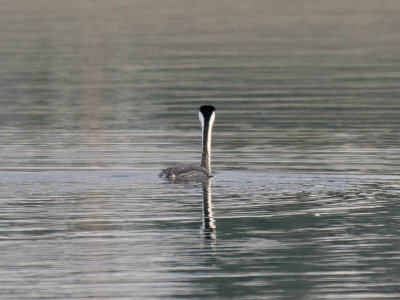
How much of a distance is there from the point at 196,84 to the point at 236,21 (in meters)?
39.8

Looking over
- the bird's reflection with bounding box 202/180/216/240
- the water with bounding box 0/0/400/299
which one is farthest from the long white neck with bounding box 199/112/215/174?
the bird's reflection with bounding box 202/180/216/240

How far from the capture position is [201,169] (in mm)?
24125

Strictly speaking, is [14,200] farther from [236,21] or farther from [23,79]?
[236,21]

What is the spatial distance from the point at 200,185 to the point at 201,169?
1.51 feet

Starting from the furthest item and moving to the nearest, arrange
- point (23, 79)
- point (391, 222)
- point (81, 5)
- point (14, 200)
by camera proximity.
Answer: point (81, 5) < point (23, 79) < point (14, 200) < point (391, 222)

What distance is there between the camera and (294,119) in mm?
33812

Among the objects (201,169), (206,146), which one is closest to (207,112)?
(206,146)

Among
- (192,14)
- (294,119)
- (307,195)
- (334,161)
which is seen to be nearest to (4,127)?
(294,119)

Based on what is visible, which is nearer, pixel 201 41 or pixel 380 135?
pixel 380 135

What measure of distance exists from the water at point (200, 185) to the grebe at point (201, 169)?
21 cm

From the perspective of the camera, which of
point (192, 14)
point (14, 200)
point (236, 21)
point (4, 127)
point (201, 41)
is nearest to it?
point (14, 200)

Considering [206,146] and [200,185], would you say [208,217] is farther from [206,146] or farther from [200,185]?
[206,146]

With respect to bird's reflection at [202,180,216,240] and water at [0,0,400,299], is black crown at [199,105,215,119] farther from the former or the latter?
bird's reflection at [202,180,216,240]

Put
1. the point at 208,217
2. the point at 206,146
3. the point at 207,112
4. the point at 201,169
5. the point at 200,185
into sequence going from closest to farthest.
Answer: the point at 208,217 → the point at 200,185 → the point at 201,169 → the point at 206,146 → the point at 207,112
